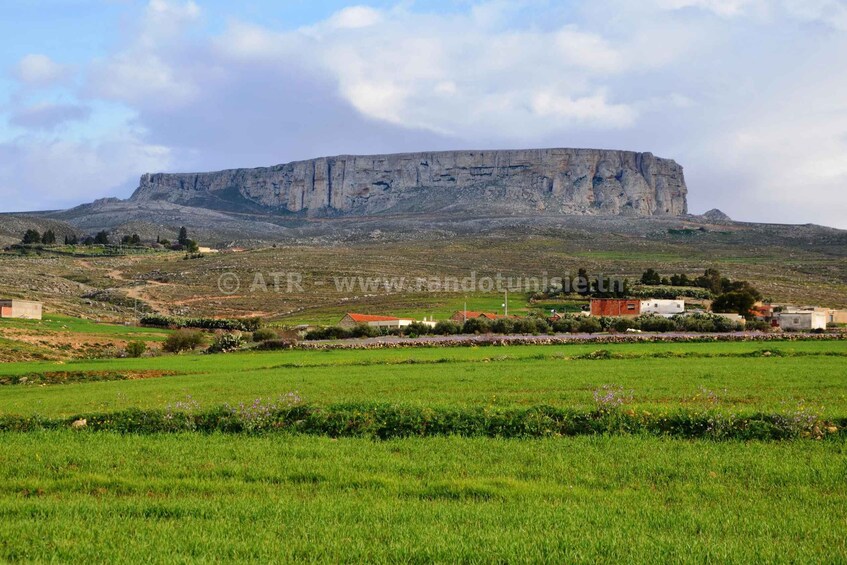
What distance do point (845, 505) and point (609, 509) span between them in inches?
100

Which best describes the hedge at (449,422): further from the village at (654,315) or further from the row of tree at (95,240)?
the row of tree at (95,240)

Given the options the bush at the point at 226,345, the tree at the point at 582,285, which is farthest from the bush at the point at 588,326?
the tree at the point at 582,285

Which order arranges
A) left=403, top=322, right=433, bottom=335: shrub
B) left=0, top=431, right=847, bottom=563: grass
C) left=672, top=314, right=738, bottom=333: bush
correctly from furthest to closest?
1. left=403, top=322, right=433, bottom=335: shrub
2. left=672, top=314, right=738, bottom=333: bush
3. left=0, top=431, right=847, bottom=563: grass

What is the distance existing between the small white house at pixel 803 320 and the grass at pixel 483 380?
23271 millimetres

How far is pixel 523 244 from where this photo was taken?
14175cm

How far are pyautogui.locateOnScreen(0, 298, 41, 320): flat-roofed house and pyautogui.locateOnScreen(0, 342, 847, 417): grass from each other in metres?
25.8

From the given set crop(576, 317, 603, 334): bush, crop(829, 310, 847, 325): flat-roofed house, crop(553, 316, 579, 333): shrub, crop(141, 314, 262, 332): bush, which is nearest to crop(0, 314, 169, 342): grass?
crop(141, 314, 262, 332): bush

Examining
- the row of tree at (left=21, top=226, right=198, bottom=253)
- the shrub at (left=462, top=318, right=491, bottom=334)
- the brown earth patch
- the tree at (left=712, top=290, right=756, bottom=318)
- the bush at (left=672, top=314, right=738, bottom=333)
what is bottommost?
the brown earth patch

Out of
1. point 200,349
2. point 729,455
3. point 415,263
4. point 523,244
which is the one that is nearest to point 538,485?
point 729,455

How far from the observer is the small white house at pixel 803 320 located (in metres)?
59.3

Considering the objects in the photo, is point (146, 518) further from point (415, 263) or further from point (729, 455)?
point (415, 263)

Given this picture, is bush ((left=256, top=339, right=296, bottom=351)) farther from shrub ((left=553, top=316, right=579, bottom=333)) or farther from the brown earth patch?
shrub ((left=553, top=316, right=579, bottom=333))

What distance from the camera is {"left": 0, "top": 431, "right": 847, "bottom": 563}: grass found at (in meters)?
6.72

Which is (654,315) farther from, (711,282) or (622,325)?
(711,282)
